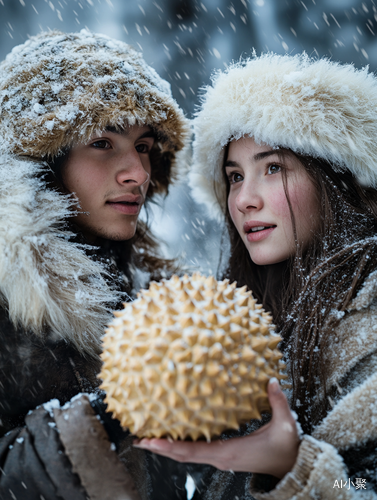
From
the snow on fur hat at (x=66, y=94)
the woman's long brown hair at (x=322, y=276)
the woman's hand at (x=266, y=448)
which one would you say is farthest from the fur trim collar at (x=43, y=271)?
the woman's long brown hair at (x=322, y=276)

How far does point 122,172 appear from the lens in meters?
1.87

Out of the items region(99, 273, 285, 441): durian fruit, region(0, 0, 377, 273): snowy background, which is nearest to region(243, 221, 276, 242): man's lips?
region(99, 273, 285, 441): durian fruit

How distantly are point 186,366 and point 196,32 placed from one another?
559 centimetres

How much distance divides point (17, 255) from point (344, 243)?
144 cm

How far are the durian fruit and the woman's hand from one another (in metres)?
0.06

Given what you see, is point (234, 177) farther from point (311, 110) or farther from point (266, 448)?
point (266, 448)

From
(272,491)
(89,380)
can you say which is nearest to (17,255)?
(89,380)

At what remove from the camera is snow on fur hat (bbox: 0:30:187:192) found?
5.31 feet

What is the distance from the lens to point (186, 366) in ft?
2.86

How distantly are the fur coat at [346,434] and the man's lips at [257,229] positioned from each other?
52 centimetres

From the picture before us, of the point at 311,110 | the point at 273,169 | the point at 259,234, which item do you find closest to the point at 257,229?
the point at 259,234

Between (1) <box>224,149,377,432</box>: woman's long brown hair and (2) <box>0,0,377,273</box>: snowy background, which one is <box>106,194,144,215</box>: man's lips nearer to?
(1) <box>224,149,377,432</box>: woman's long brown hair

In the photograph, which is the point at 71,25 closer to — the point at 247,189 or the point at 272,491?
the point at 247,189

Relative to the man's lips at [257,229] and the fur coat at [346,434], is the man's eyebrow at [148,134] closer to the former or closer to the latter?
the man's lips at [257,229]
